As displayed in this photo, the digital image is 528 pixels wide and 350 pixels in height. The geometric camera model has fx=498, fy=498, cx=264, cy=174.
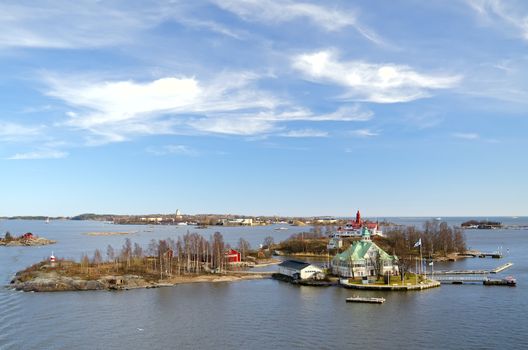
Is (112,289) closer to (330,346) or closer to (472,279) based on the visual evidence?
(330,346)

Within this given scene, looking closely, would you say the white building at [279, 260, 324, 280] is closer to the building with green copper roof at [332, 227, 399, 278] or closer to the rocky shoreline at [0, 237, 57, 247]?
the building with green copper roof at [332, 227, 399, 278]

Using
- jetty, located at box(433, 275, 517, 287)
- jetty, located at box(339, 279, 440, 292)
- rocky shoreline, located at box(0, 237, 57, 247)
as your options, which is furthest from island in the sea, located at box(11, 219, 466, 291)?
rocky shoreline, located at box(0, 237, 57, 247)

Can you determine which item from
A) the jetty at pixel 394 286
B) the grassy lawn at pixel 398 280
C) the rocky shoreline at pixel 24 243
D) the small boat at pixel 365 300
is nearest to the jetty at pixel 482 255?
the grassy lawn at pixel 398 280

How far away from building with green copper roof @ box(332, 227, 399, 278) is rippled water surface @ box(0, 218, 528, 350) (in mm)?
7025

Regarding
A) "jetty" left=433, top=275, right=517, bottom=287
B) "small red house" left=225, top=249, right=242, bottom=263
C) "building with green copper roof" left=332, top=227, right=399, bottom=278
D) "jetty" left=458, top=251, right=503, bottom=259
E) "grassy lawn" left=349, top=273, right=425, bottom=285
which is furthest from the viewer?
"jetty" left=458, top=251, right=503, bottom=259

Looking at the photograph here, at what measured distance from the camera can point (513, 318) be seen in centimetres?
4509

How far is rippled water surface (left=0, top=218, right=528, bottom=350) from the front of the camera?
125 feet

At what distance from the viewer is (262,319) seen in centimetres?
4522

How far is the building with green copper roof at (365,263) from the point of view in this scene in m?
67.7

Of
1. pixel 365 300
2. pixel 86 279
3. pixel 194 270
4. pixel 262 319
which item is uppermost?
pixel 86 279

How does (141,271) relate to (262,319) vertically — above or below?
above

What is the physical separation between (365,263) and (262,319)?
27410 mm

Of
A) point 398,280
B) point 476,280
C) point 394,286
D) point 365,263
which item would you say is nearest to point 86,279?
point 365,263

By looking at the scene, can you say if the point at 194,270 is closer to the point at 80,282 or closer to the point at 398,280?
the point at 80,282
